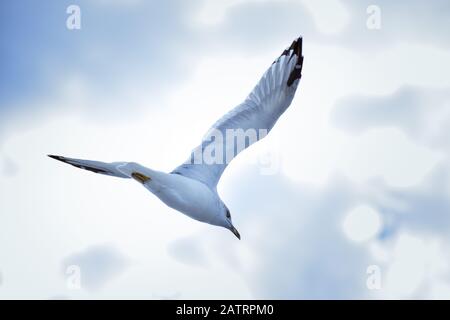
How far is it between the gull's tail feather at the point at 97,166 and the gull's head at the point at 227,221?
63cm

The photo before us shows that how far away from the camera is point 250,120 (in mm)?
3686

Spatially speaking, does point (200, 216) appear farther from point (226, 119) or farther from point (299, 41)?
point (299, 41)

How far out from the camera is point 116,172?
130 inches

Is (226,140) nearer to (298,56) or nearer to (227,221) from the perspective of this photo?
(227,221)

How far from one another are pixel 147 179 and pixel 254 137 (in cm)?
98

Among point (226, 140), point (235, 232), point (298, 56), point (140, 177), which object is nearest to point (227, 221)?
point (235, 232)

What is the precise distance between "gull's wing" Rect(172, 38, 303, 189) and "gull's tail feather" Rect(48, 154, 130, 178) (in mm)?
378

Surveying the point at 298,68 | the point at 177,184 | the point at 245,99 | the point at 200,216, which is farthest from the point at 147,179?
the point at 298,68

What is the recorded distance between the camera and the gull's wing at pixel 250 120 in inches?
140

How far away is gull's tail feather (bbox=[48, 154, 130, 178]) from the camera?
314 centimetres

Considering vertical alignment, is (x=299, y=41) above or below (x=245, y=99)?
above

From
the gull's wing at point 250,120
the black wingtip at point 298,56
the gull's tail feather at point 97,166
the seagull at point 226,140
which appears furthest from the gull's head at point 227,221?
the black wingtip at point 298,56

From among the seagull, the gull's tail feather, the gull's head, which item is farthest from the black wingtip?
the gull's tail feather
